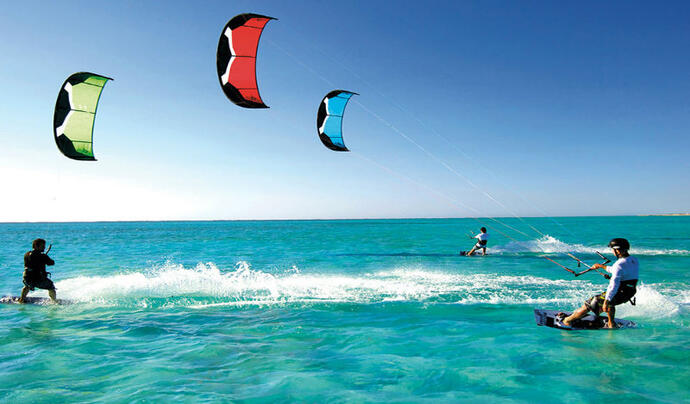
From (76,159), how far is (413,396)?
33.6 ft

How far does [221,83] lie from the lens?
958cm

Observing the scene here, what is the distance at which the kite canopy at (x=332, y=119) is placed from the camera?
12828 millimetres

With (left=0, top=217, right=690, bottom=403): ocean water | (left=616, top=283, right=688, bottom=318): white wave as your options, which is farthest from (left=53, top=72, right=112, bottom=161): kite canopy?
(left=616, top=283, right=688, bottom=318): white wave

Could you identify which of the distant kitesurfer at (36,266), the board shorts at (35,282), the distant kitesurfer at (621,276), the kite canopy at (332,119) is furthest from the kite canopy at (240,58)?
the distant kitesurfer at (621,276)

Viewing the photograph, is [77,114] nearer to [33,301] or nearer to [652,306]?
[33,301]

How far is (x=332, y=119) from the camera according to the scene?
13133mm

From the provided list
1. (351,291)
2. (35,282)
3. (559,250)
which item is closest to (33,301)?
(35,282)

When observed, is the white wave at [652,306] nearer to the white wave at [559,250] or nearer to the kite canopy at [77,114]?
the white wave at [559,250]

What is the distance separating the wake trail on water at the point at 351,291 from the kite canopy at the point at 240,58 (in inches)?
210

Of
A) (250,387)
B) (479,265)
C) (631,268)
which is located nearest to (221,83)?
(250,387)

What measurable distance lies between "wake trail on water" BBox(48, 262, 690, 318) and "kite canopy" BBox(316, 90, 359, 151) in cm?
472

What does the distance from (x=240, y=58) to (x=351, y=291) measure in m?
7.16

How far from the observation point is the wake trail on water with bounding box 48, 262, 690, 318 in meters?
10.1

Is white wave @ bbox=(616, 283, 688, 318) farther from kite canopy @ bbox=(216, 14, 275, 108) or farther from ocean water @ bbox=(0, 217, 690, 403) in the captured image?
kite canopy @ bbox=(216, 14, 275, 108)
